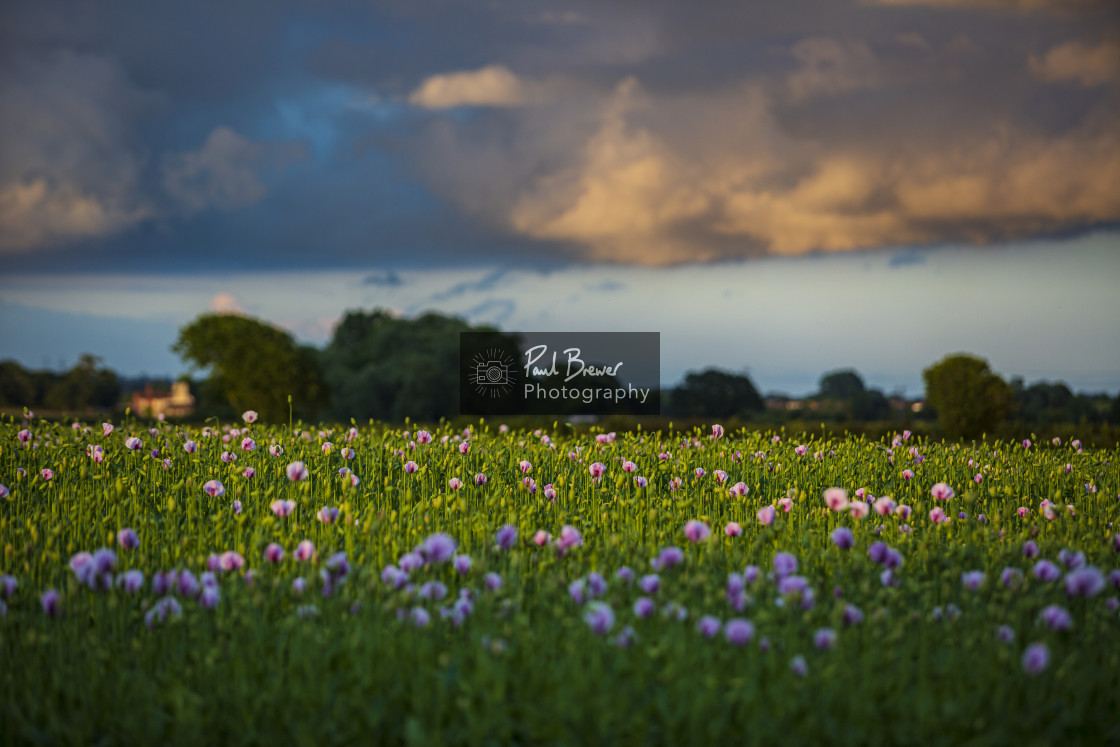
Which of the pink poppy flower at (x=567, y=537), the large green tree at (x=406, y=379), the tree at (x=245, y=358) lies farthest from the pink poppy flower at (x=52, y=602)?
the large green tree at (x=406, y=379)

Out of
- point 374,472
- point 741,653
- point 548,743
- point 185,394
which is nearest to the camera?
point 548,743

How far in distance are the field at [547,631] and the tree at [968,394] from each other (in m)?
20.6

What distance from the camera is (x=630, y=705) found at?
11.4 feet

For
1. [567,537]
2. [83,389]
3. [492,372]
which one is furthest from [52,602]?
[83,389]

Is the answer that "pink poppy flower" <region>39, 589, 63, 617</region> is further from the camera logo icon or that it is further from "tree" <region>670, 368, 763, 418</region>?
"tree" <region>670, 368, 763, 418</region>

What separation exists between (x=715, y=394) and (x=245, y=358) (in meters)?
30.7

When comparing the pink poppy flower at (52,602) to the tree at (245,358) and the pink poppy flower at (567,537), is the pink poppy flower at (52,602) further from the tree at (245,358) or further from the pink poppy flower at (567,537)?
the tree at (245,358)

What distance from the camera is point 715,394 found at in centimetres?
5506

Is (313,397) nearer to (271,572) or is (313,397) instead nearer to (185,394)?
(271,572)

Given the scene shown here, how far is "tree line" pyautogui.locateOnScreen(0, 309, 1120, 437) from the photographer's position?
85.9 ft

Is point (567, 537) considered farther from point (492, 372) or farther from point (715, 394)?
point (715, 394)

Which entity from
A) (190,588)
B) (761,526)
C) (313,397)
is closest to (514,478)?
(761,526)

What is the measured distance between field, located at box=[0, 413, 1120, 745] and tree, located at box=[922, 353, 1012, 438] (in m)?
20.6

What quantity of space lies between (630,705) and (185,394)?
87.3m
